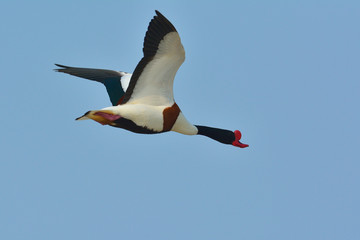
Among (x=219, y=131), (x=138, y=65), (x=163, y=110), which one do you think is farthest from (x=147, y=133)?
(x=219, y=131)

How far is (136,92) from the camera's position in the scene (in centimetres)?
1164

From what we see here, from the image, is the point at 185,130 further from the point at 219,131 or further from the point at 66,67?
the point at 66,67

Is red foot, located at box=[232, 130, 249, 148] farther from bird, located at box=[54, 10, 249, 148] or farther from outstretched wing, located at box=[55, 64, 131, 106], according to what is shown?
outstretched wing, located at box=[55, 64, 131, 106]

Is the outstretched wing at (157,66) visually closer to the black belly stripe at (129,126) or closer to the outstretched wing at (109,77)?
the black belly stripe at (129,126)

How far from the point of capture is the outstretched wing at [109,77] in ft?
42.8

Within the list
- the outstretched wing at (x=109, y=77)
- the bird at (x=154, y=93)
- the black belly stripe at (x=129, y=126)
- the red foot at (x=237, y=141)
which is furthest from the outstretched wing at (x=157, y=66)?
the red foot at (x=237, y=141)

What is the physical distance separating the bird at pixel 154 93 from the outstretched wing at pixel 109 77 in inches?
18.4

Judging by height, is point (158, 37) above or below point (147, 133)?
above

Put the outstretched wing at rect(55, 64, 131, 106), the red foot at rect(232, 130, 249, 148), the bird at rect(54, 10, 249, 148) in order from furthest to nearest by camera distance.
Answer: the red foot at rect(232, 130, 249, 148), the outstretched wing at rect(55, 64, 131, 106), the bird at rect(54, 10, 249, 148)

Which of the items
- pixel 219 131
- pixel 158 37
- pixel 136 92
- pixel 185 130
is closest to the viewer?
pixel 158 37

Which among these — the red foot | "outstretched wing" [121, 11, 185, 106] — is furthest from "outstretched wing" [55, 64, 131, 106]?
the red foot

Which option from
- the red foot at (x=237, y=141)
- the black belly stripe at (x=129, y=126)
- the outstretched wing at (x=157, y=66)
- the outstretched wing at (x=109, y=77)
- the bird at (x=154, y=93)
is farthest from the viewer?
the red foot at (x=237, y=141)

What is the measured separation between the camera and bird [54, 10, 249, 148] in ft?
35.3

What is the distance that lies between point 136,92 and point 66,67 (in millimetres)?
2449
